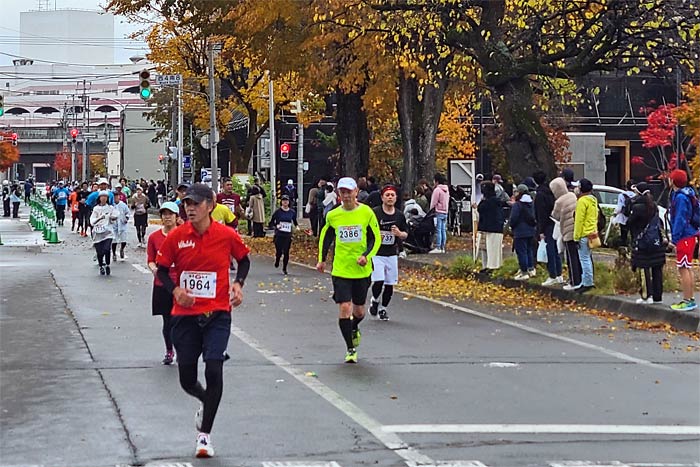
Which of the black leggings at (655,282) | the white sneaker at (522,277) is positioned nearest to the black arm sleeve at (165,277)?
the black leggings at (655,282)

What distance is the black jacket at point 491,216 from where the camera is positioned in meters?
22.4

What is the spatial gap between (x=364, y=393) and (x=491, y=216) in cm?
1243

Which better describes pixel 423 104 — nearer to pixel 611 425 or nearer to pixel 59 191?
pixel 59 191

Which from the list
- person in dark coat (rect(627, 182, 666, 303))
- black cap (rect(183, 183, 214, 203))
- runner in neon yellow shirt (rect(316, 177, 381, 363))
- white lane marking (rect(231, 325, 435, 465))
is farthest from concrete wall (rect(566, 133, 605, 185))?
black cap (rect(183, 183, 214, 203))

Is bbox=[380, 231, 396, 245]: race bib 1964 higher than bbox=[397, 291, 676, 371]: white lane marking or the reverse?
higher

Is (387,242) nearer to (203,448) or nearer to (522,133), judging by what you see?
(522,133)

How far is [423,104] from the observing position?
1368 inches

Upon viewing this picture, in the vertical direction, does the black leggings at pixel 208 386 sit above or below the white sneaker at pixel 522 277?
above

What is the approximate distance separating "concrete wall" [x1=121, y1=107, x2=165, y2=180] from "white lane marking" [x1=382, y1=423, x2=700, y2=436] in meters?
101

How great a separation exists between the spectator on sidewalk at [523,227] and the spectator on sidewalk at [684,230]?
203 inches

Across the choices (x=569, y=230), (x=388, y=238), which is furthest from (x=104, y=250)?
(x=569, y=230)

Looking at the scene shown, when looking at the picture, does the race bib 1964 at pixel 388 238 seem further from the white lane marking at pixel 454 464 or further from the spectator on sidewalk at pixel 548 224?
the white lane marking at pixel 454 464

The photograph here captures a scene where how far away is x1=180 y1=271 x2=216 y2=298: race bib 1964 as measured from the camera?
8.38 metres

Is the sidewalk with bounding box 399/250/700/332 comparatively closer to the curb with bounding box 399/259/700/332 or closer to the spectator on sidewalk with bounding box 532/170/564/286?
the curb with bounding box 399/259/700/332
